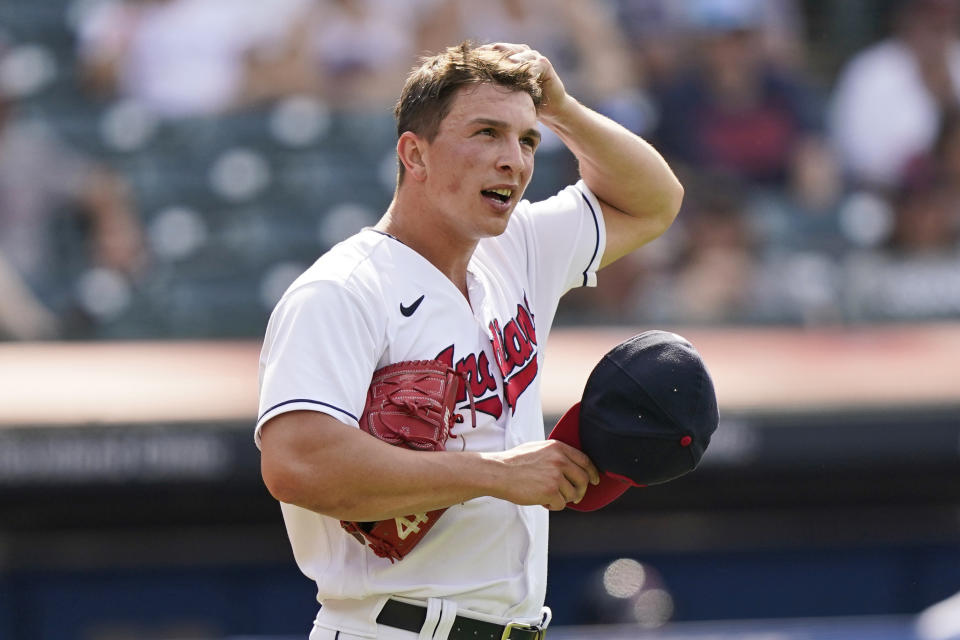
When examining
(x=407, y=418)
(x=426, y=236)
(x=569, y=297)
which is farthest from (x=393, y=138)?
(x=407, y=418)

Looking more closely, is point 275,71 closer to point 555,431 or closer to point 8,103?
point 8,103

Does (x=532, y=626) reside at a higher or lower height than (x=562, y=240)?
lower

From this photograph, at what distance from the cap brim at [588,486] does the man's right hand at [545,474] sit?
4 cm

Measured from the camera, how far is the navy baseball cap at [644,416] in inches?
94.7

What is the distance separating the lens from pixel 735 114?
7438mm

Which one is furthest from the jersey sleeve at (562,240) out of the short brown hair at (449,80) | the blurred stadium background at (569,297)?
the blurred stadium background at (569,297)

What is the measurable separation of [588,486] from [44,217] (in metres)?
5.14

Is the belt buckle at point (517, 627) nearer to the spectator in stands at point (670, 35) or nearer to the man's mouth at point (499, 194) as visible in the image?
the man's mouth at point (499, 194)

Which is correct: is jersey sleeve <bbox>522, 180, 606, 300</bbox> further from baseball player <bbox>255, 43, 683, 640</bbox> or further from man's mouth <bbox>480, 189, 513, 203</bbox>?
man's mouth <bbox>480, 189, 513, 203</bbox>

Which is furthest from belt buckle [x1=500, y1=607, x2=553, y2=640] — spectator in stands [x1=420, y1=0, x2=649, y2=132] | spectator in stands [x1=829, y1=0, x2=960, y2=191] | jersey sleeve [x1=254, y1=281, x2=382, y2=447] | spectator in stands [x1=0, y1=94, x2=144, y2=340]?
spectator in stands [x1=829, y1=0, x2=960, y2=191]

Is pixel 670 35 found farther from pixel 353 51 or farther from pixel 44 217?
pixel 44 217

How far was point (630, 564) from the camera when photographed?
6.75 meters

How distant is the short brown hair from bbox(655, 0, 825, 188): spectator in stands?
191 inches

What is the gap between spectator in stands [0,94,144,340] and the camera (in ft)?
22.0
